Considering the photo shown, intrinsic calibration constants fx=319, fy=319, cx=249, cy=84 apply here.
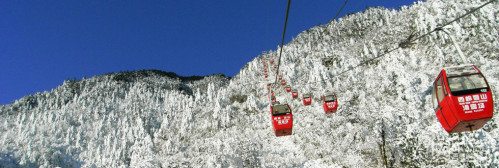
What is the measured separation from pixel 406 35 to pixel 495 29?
144ft

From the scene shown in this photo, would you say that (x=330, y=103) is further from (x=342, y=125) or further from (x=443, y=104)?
(x=342, y=125)

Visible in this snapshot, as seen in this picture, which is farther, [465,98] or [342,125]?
[342,125]

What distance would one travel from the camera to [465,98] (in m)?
13.2

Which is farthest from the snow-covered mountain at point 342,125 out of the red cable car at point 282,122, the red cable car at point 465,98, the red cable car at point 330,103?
the red cable car at point 282,122

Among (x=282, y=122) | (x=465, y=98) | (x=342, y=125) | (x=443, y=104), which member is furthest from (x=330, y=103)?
(x=342, y=125)

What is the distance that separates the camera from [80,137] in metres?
189

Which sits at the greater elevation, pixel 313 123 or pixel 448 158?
pixel 313 123

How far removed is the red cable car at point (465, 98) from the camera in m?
13.1

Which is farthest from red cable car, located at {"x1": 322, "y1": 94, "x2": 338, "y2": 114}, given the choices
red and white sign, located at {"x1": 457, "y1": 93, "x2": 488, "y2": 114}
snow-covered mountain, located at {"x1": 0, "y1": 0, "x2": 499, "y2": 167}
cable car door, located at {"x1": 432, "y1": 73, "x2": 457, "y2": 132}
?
red and white sign, located at {"x1": 457, "y1": 93, "x2": 488, "y2": 114}

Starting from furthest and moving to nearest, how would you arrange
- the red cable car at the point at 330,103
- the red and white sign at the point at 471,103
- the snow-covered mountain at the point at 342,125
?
the snow-covered mountain at the point at 342,125 → the red cable car at the point at 330,103 → the red and white sign at the point at 471,103

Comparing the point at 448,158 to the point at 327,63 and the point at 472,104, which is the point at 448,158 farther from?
the point at 327,63

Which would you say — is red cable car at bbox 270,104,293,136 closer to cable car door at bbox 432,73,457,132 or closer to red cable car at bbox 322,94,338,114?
cable car door at bbox 432,73,457,132

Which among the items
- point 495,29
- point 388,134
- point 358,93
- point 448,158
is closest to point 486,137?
point 448,158

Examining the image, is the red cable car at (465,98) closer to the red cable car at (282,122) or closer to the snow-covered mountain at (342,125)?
the snow-covered mountain at (342,125)
